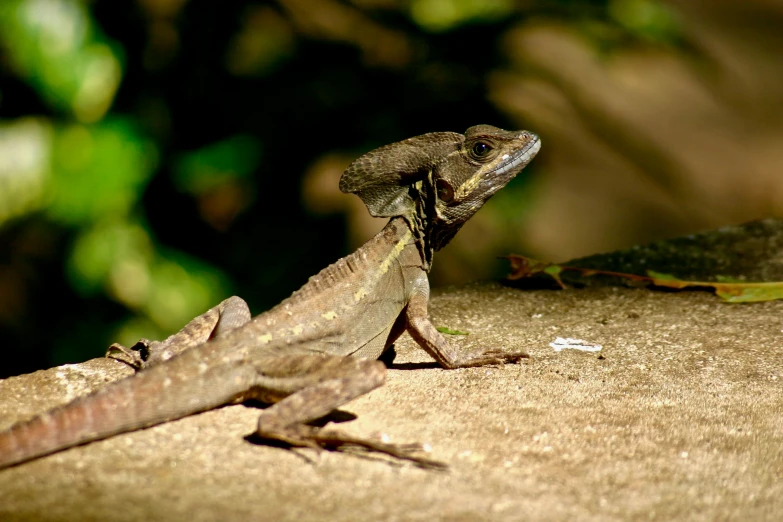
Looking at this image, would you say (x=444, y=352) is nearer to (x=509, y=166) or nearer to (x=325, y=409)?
(x=325, y=409)

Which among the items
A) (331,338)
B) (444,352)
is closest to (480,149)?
(444,352)

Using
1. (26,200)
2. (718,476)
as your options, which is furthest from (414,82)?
(718,476)

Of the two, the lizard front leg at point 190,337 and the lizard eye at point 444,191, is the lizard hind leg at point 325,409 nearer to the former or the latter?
→ the lizard front leg at point 190,337

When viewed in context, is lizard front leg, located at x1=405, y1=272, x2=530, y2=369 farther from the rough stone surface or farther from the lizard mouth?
the lizard mouth

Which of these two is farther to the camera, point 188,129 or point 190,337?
point 188,129

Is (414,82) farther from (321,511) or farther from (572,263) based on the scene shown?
(321,511)

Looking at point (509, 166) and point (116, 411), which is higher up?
point (509, 166)
